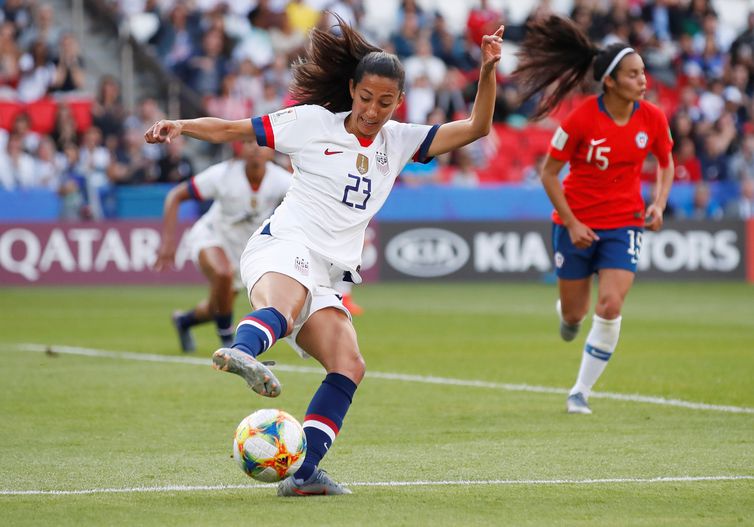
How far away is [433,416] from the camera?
9.10m

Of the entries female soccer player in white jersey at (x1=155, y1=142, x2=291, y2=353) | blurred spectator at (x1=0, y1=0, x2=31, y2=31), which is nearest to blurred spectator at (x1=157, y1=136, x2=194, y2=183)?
blurred spectator at (x1=0, y1=0, x2=31, y2=31)

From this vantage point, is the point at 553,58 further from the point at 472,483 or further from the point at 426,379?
the point at 472,483

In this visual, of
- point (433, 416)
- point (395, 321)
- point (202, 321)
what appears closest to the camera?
point (433, 416)

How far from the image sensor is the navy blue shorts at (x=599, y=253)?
30.8 ft

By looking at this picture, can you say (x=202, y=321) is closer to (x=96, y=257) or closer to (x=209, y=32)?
(x=96, y=257)

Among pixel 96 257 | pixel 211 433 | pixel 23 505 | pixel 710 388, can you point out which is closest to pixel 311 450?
pixel 23 505

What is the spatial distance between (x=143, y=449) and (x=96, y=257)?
15.7 m

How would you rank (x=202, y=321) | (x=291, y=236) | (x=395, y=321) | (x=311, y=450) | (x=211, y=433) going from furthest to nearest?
(x=395, y=321) < (x=202, y=321) < (x=211, y=433) < (x=291, y=236) < (x=311, y=450)

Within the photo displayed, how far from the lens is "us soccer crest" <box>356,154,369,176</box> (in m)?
6.80

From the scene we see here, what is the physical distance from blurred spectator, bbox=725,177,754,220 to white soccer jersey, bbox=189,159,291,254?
13119 millimetres

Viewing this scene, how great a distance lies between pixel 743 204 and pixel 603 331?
1595 cm

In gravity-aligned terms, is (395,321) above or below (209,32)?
below

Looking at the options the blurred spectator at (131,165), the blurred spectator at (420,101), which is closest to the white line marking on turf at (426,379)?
the blurred spectator at (131,165)

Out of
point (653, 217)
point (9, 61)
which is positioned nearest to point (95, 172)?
point (9, 61)
